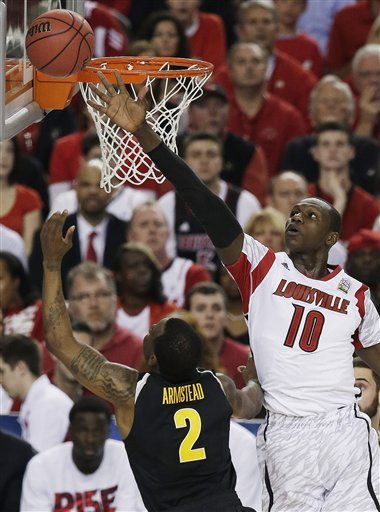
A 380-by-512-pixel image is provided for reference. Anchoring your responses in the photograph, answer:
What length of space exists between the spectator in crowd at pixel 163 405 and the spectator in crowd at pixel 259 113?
5755 mm

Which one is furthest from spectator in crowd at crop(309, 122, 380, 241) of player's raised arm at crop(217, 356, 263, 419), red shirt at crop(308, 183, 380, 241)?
player's raised arm at crop(217, 356, 263, 419)

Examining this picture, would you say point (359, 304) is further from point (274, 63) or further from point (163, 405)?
point (274, 63)

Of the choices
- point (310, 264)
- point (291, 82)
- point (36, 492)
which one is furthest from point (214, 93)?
point (310, 264)

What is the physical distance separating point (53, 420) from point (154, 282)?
145 cm

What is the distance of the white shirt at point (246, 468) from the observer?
793 cm

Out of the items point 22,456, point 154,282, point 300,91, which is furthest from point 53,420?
point 300,91

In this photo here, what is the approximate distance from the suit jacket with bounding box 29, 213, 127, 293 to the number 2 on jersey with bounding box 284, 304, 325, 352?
4263 mm

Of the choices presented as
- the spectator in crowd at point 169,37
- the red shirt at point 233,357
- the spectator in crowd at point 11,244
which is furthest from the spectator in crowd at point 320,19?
the red shirt at point 233,357

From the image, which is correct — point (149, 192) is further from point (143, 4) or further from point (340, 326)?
point (340, 326)

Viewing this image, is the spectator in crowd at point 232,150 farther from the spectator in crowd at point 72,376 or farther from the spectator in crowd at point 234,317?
the spectator in crowd at point 72,376

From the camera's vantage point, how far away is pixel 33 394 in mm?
8766

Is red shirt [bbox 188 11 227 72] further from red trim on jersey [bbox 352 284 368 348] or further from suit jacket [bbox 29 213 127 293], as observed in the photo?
red trim on jersey [bbox 352 284 368 348]

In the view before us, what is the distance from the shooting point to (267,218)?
984 cm

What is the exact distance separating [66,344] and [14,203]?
14.8 feet
